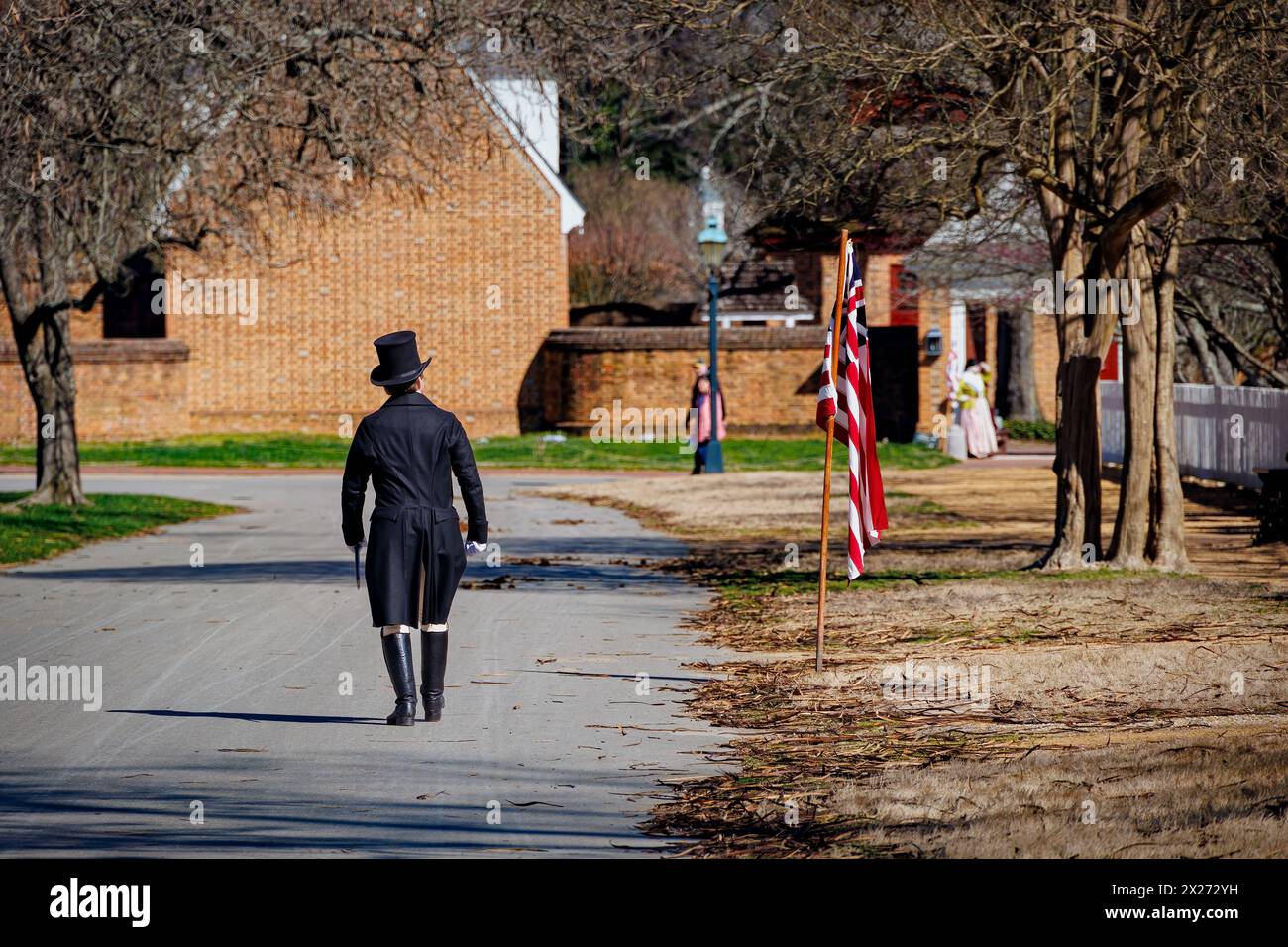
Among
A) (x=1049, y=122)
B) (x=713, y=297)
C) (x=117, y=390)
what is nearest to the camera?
(x=1049, y=122)

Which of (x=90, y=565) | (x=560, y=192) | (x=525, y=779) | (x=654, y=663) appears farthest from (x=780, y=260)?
(x=525, y=779)

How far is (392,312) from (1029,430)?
15.0 meters

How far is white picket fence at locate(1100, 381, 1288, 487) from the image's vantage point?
23797 millimetres

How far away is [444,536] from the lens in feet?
29.7

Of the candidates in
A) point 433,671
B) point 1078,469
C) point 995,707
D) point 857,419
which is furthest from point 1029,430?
point 433,671

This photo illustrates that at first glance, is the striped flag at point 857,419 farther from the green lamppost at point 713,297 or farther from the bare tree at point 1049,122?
the green lamppost at point 713,297

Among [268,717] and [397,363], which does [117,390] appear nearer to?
[268,717]

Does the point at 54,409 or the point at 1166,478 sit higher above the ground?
the point at 54,409

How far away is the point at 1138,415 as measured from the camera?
1458cm

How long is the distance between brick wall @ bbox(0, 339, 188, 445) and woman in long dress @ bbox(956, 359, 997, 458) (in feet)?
55.4

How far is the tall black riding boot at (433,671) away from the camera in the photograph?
9000 mm

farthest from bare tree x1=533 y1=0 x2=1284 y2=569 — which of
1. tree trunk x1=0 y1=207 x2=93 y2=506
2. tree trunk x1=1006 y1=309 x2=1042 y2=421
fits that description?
tree trunk x1=1006 y1=309 x2=1042 y2=421

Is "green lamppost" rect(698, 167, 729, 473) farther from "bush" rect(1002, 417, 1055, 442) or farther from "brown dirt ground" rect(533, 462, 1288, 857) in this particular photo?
"bush" rect(1002, 417, 1055, 442)
